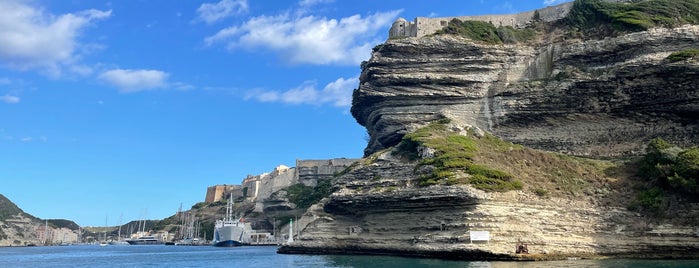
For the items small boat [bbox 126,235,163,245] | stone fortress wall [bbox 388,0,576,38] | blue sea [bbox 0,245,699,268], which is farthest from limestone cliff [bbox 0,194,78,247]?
stone fortress wall [bbox 388,0,576,38]

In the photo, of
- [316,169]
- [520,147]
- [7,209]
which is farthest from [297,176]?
[7,209]

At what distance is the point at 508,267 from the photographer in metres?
38.0

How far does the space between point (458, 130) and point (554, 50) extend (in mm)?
16356

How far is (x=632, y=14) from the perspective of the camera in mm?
72125

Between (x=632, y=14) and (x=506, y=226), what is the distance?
38.9 metres

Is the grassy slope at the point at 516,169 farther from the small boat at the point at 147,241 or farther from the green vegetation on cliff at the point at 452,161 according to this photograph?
the small boat at the point at 147,241

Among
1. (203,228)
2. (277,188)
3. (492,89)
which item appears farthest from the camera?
(203,228)

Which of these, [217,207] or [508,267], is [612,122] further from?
[217,207]

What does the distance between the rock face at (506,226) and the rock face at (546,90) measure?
48.3 feet

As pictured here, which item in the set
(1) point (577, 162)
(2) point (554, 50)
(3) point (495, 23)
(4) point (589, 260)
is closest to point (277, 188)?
(3) point (495, 23)

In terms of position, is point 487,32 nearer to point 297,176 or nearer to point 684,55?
point 684,55

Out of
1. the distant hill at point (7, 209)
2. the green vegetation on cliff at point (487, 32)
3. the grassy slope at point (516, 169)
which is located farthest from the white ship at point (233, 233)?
the distant hill at point (7, 209)

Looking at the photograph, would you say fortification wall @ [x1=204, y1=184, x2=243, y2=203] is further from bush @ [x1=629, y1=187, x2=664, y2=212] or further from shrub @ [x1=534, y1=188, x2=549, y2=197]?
bush @ [x1=629, y1=187, x2=664, y2=212]

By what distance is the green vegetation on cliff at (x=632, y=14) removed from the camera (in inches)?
2739
